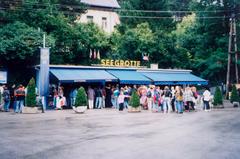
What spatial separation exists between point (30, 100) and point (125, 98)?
7817 millimetres

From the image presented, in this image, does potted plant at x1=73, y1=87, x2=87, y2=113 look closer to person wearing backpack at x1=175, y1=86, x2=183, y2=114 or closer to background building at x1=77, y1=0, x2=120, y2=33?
person wearing backpack at x1=175, y1=86, x2=183, y2=114

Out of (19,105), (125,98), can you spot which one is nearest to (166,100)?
(125,98)

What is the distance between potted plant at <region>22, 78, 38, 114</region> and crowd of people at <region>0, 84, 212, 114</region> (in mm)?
746

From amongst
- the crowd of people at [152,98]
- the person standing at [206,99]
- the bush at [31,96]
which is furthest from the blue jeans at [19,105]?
the person standing at [206,99]

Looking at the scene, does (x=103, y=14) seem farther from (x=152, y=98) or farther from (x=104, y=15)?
(x=152, y=98)

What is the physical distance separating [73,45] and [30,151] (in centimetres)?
2625

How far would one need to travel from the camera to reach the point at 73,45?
118 feet

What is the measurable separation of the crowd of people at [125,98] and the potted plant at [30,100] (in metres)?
0.75

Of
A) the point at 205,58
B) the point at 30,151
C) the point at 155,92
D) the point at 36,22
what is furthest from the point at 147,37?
the point at 30,151

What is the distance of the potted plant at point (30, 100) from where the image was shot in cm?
2343

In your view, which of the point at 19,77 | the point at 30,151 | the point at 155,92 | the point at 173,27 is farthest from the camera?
the point at 173,27

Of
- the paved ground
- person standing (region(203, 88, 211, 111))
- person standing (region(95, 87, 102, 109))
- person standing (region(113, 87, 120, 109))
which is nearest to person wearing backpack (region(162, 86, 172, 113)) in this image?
person standing (region(203, 88, 211, 111))

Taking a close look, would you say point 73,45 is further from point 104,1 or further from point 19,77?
point 104,1

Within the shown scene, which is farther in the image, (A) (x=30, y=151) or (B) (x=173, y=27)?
(B) (x=173, y=27)
